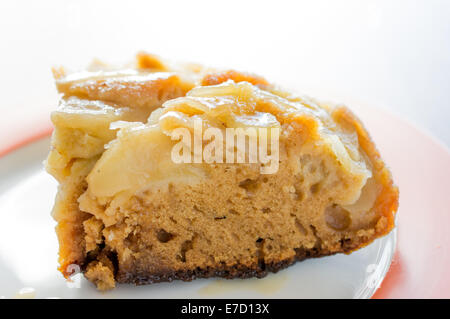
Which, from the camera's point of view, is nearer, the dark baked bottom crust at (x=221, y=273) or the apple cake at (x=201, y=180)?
the apple cake at (x=201, y=180)

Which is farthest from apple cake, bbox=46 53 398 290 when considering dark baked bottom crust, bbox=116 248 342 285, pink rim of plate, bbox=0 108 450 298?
pink rim of plate, bbox=0 108 450 298

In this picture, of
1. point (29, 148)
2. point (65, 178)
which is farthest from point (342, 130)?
point (29, 148)

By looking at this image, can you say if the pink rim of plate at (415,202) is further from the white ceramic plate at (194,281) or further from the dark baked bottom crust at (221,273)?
the dark baked bottom crust at (221,273)

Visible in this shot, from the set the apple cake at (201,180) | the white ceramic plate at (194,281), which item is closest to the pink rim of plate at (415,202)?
the white ceramic plate at (194,281)

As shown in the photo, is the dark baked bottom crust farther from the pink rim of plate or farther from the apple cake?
the pink rim of plate

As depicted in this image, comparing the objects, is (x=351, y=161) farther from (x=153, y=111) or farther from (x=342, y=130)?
(x=153, y=111)
